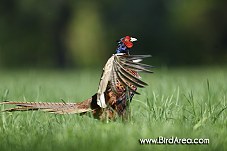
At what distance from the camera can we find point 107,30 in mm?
36625

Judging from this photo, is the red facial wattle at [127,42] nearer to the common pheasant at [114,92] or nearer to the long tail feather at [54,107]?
the common pheasant at [114,92]

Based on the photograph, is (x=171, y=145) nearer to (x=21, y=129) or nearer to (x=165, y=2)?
(x=21, y=129)

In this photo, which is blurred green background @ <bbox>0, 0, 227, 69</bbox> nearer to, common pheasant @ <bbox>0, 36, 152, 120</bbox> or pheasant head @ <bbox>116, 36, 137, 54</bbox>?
pheasant head @ <bbox>116, 36, 137, 54</bbox>

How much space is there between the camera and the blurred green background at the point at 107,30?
95.9ft

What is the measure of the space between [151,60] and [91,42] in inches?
452

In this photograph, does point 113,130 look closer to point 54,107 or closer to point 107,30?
point 54,107

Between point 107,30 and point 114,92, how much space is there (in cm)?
3220

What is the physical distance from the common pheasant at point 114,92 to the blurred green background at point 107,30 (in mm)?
22193

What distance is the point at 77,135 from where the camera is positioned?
169 inches

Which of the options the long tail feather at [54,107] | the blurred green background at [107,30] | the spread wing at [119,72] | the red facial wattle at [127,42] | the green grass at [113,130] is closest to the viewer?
the green grass at [113,130]

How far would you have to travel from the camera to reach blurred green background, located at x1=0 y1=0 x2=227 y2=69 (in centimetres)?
2924

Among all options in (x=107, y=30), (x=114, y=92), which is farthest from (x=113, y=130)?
(x=107, y=30)

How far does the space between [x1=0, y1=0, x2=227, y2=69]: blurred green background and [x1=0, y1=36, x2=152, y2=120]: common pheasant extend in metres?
22.2

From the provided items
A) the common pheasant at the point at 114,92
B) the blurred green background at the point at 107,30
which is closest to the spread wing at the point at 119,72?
the common pheasant at the point at 114,92
